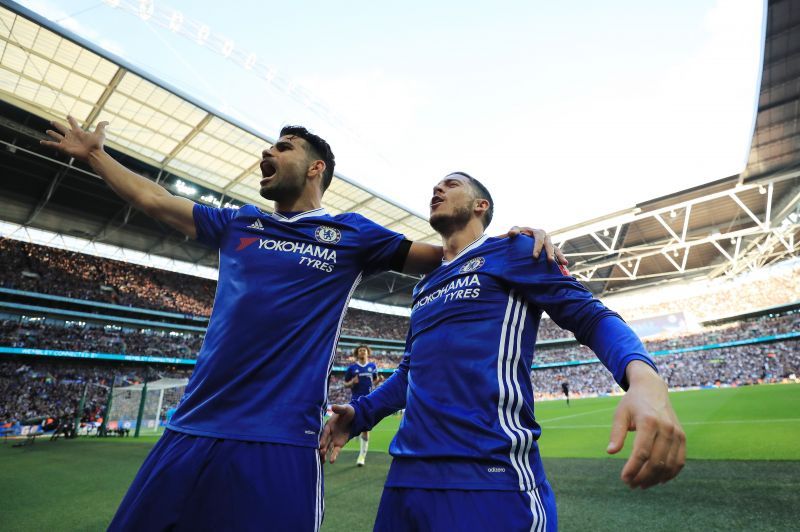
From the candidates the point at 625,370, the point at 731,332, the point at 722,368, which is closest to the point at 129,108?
the point at 625,370

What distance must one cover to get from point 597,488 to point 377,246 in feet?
16.7

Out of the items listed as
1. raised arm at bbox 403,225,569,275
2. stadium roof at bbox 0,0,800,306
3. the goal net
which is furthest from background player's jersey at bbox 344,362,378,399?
the goal net

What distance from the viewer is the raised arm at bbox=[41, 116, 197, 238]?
2033mm

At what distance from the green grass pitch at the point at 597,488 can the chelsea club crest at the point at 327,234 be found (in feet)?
11.8

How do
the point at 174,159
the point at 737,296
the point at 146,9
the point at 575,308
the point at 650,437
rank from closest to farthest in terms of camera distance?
the point at 650,437 → the point at 575,308 → the point at 146,9 → the point at 174,159 → the point at 737,296

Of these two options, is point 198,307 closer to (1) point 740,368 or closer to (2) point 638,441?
(2) point 638,441

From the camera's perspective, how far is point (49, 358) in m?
28.1

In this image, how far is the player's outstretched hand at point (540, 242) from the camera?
174cm

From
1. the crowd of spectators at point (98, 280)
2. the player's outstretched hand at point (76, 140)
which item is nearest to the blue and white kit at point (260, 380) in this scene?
the player's outstretched hand at point (76, 140)

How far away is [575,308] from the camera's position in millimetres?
1540

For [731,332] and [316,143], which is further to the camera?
[731,332]

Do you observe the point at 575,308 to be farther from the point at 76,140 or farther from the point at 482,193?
the point at 76,140

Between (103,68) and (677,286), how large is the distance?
5055cm

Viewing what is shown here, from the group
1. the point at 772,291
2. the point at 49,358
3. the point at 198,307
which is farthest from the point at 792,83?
the point at 49,358
